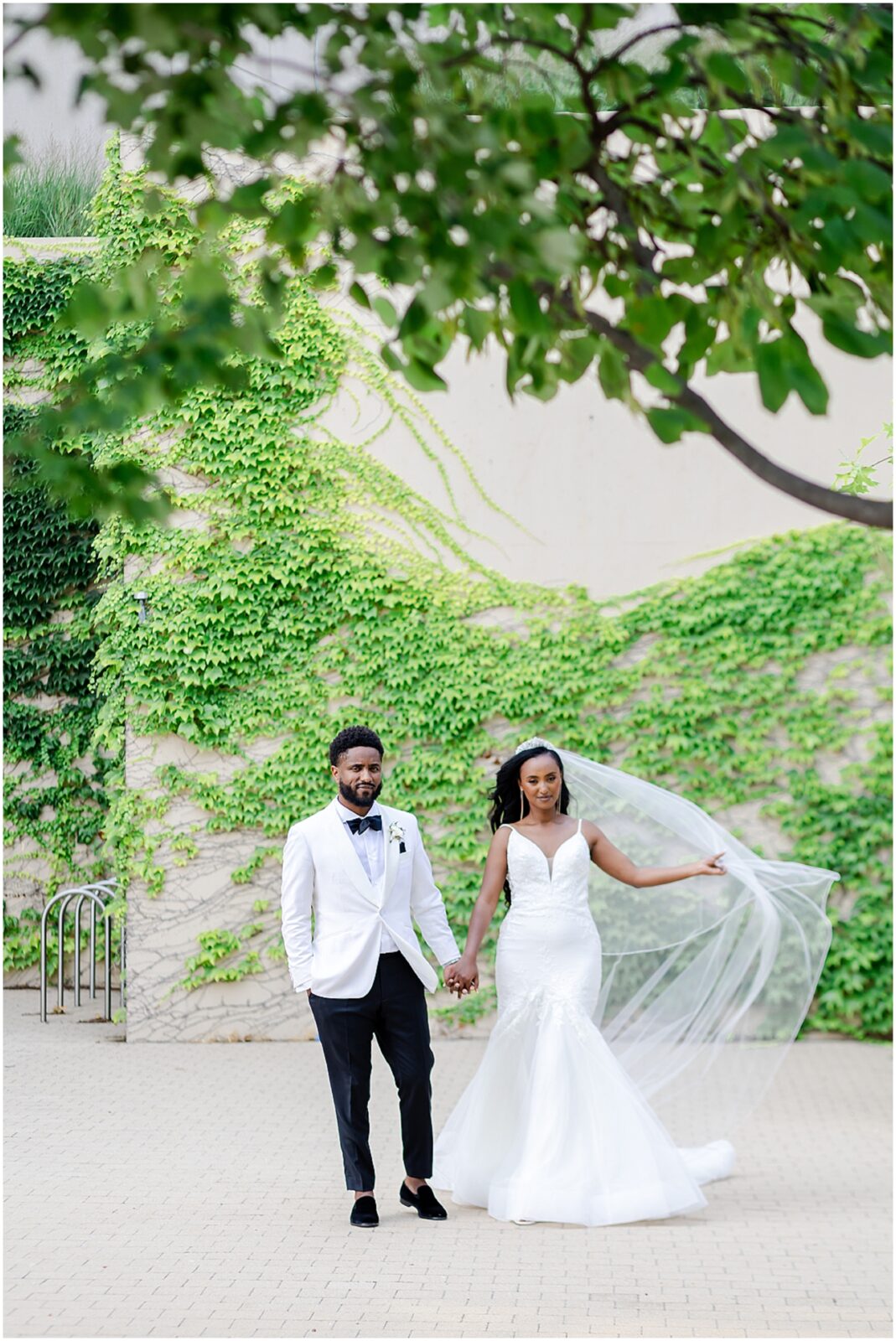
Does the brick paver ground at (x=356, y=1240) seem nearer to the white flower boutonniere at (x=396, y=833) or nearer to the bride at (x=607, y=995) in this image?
the bride at (x=607, y=995)

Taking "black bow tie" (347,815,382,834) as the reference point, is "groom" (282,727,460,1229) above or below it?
below

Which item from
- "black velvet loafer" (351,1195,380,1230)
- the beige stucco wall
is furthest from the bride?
the beige stucco wall

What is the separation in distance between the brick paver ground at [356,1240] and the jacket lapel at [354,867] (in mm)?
1267

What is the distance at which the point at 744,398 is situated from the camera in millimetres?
10008

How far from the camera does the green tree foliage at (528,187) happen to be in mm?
2637

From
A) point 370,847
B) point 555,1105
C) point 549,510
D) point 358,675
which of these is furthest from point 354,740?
point 549,510

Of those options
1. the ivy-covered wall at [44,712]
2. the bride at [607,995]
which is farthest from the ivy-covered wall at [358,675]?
the bride at [607,995]

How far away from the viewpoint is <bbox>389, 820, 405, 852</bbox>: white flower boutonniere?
20.1 ft

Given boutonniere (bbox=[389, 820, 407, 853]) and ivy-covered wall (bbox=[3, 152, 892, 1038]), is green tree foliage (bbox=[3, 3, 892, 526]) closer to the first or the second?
boutonniere (bbox=[389, 820, 407, 853])

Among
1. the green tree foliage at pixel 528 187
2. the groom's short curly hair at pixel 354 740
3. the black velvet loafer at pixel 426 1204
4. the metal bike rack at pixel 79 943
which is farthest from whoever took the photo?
the metal bike rack at pixel 79 943

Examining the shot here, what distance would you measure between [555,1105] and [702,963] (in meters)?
1.02

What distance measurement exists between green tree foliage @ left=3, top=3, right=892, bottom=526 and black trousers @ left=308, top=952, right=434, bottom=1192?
131 inches

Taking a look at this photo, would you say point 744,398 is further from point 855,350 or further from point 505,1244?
point 855,350

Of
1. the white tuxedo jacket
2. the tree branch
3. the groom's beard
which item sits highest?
the tree branch
